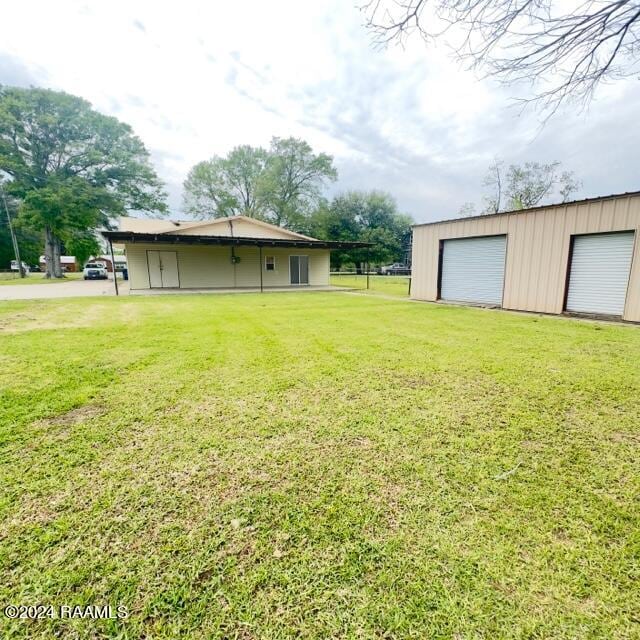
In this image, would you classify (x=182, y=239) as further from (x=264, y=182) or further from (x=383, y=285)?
(x=264, y=182)

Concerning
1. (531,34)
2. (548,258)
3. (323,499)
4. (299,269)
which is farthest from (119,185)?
(323,499)

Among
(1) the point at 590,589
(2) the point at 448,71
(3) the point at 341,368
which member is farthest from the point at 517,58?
(1) the point at 590,589

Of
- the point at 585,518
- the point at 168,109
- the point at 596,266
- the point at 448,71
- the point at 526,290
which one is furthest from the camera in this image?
the point at 168,109

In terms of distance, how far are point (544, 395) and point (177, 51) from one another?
10481mm

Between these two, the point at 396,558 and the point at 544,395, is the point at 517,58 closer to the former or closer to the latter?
the point at 544,395

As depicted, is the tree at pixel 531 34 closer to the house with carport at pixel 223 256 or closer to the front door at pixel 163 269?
the house with carport at pixel 223 256

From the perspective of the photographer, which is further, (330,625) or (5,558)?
(5,558)

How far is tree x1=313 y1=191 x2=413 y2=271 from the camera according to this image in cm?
3475

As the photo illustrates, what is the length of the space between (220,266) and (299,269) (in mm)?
4658

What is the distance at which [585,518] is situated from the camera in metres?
1.57

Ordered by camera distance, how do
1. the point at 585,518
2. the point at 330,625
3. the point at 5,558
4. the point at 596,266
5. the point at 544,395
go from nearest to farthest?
the point at 330,625 < the point at 5,558 < the point at 585,518 < the point at 544,395 < the point at 596,266

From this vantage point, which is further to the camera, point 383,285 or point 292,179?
point 292,179

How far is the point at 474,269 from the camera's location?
402 inches

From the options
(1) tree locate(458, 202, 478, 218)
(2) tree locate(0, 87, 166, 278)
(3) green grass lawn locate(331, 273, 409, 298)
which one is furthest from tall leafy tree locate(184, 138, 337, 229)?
(1) tree locate(458, 202, 478, 218)
